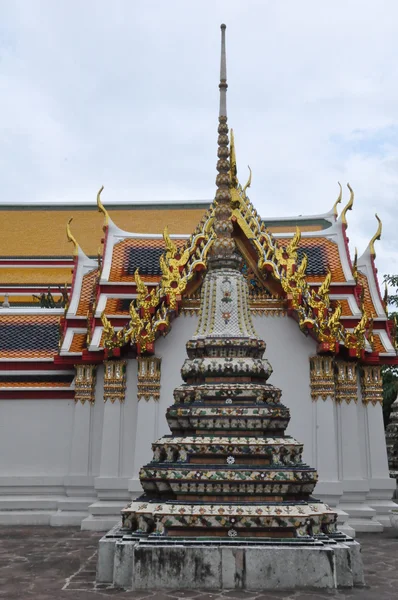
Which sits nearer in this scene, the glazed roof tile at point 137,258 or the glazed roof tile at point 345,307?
the glazed roof tile at point 345,307

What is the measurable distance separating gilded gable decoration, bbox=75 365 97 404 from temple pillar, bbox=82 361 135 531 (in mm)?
280

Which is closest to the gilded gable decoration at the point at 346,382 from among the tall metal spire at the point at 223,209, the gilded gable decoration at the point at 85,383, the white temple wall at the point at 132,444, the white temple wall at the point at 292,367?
the white temple wall at the point at 132,444

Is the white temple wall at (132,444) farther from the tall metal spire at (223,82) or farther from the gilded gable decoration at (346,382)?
the tall metal spire at (223,82)

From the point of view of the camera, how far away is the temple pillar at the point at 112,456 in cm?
823

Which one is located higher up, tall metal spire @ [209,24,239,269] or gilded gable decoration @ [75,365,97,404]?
tall metal spire @ [209,24,239,269]

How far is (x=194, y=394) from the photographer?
534cm

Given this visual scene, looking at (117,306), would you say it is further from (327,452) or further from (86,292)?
(327,452)

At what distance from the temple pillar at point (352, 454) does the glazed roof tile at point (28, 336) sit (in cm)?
447

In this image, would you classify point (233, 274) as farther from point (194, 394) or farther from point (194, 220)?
point (194, 220)

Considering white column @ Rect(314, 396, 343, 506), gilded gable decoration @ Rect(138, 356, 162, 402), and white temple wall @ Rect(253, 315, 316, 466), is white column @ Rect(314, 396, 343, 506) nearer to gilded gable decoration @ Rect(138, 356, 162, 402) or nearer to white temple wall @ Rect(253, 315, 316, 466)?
white temple wall @ Rect(253, 315, 316, 466)

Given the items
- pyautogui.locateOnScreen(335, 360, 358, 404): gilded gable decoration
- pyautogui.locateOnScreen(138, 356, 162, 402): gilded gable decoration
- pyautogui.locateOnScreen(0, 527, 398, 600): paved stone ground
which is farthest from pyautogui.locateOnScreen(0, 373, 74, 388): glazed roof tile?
pyautogui.locateOnScreen(335, 360, 358, 404): gilded gable decoration

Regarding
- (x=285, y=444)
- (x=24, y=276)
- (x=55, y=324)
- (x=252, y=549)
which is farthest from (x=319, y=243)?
(x=24, y=276)

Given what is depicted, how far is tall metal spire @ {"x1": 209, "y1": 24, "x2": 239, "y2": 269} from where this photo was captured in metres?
6.17

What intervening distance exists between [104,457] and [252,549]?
4253 mm
